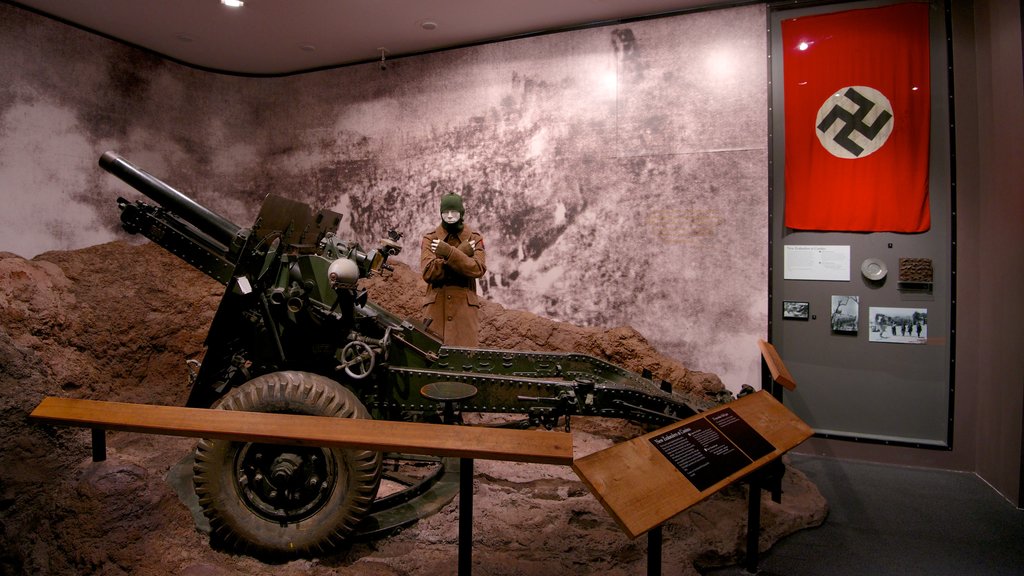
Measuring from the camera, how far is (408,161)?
648 cm

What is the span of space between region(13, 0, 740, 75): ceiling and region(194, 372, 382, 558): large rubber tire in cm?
411

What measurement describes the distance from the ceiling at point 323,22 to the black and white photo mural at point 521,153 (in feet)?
0.52

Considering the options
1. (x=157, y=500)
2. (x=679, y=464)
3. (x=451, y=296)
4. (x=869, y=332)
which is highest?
(x=451, y=296)

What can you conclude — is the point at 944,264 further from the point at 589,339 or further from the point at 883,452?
the point at 589,339

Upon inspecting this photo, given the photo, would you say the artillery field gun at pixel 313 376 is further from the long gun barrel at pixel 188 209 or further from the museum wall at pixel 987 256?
the museum wall at pixel 987 256

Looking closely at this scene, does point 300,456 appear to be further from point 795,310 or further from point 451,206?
point 795,310

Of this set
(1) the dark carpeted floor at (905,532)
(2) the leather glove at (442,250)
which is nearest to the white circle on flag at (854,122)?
(1) the dark carpeted floor at (905,532)

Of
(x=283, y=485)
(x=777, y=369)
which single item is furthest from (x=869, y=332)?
(x=283, y=485)

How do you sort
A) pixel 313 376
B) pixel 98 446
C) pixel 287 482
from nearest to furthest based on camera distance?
pixel 98 446
pixel 287 482
pixel 313 376

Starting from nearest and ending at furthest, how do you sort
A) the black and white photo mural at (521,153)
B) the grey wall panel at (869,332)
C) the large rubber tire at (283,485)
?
the large rubber tire at (283,485) → the grey wall panel at (869,332) → the black and white photo mural at (521,153)

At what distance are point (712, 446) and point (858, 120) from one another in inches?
155

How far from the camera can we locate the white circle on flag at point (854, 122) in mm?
4613

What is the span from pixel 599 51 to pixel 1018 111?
3475 mm

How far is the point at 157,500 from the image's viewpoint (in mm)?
3180
